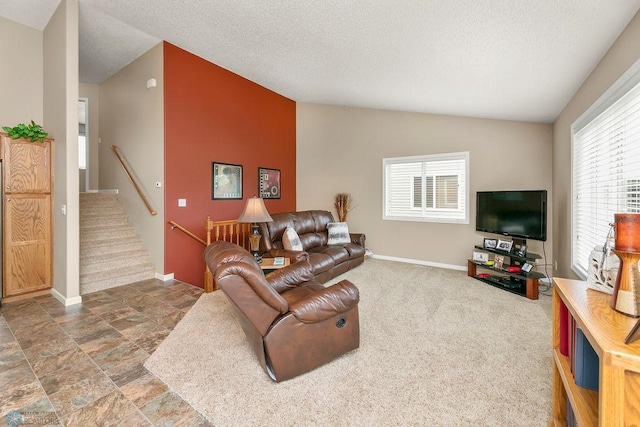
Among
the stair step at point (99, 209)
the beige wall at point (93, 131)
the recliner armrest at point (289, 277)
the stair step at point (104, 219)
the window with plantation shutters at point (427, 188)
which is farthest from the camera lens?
the beige wall at point (93, 131)

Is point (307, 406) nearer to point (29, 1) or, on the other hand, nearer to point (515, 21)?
point (515, 21)

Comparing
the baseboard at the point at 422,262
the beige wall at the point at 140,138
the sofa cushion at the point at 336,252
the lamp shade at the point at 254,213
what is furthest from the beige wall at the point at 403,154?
the beige wall at the point at 140,138

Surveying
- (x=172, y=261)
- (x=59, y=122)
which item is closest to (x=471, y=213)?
(x=172, y=261)

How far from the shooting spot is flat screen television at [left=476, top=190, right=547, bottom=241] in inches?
143

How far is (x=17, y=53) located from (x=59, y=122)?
1.39 meters

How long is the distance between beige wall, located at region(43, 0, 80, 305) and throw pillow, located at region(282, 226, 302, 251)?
2.51 meters

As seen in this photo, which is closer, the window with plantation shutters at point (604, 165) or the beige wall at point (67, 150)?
the window with plantation shutters at point (604, 165)

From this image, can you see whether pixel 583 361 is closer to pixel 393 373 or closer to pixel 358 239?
pixel 393 373

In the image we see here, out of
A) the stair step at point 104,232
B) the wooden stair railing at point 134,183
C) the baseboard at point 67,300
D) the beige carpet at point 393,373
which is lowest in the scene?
the beige carpet at point 393,373

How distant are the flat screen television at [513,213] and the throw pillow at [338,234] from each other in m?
2.19

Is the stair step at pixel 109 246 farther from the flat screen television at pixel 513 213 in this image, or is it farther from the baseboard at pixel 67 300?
the flat screen television at pixel 513 213

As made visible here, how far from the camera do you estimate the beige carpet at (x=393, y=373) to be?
1629 mm

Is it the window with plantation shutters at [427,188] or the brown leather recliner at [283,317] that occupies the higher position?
the window with plantation shutters at [427,188]

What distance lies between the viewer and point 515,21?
79.2 inches
